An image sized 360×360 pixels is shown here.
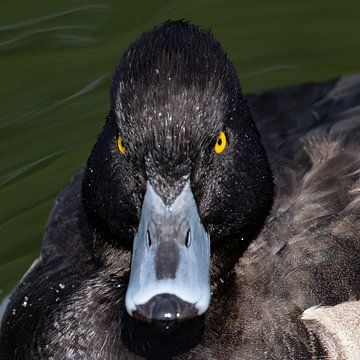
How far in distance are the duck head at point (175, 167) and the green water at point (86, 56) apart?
104 inches

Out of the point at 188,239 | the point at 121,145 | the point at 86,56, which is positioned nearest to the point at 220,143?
the point at 121,145

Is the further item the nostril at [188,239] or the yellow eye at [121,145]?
the yellow eye at [121,145]

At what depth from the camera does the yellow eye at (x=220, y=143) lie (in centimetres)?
522

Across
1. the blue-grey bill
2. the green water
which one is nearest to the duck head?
the blue-grey bill

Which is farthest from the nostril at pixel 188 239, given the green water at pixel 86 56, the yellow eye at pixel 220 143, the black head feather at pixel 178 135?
the green water at pixel 86 56

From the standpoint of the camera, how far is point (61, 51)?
8.95 metres

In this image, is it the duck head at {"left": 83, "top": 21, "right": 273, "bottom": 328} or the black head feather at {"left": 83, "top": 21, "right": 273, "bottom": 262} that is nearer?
the duck head at {"left": 83, "top": 21, "right": 273, "bottom": 328}

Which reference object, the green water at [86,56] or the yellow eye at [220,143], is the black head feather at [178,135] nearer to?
the yellow eye at [220,143]

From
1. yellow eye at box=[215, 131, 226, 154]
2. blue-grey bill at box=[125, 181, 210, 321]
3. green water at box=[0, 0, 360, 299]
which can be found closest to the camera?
blue-grey bill at box=[125, 181, 210, 321]

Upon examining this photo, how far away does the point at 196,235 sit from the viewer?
499cm

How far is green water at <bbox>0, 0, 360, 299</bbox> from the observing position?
8305mm

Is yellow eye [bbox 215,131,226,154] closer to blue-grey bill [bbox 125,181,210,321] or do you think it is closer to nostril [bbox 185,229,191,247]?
blue-grey bill [bbox 125,181,210,321]

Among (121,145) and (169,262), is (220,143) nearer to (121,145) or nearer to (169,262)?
(121,145)

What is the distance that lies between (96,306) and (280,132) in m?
1.82
